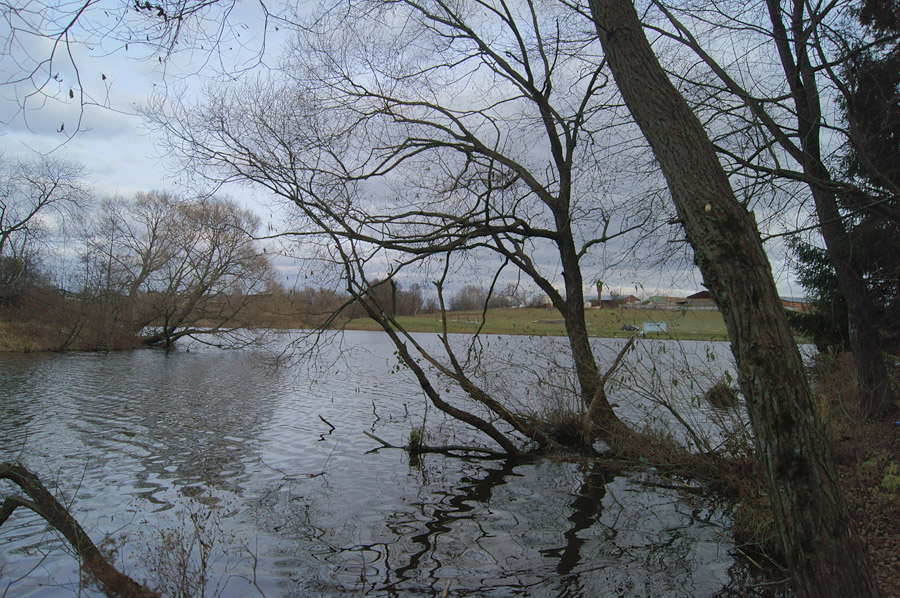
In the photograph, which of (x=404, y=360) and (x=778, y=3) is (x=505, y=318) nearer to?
(x=404, y=360)

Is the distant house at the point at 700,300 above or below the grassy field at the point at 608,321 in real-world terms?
above

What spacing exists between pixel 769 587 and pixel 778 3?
8.42 m

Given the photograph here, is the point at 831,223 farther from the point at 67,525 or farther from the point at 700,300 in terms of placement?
the point at 67,525

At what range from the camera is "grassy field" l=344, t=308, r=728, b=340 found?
24.4ft

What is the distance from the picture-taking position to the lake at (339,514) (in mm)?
5660

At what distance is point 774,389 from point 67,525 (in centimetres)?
549

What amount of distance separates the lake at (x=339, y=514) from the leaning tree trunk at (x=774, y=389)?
255 cm

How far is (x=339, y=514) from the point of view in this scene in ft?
24.6

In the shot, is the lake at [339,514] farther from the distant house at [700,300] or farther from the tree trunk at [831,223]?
the tree trunk at [831,223]

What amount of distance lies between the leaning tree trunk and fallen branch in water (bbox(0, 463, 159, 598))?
4906mm

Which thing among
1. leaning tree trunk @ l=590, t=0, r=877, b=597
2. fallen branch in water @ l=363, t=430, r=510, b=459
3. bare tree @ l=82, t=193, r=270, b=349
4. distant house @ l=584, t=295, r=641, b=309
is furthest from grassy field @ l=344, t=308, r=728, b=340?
bare tree @ l=82, t=193, r=270, b=349

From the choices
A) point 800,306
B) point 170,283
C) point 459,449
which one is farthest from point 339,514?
point 170,283

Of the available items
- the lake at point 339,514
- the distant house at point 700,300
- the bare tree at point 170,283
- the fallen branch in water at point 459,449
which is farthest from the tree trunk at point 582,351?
the bare tree at point 170,283

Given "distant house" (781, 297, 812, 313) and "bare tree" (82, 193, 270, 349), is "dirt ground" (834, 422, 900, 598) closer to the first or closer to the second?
"distant house" (781, 297, 812, 313)
